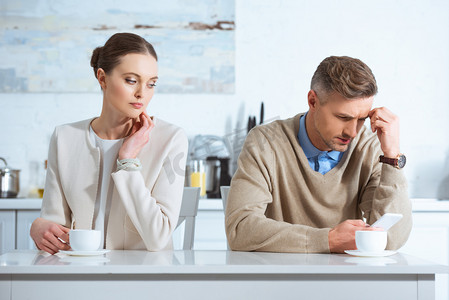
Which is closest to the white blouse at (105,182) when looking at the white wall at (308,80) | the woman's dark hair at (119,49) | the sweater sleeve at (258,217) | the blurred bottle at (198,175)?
the woman's dark hair at (119,49)

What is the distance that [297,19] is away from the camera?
3.50 metres

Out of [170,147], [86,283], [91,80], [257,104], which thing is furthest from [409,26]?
[86,283]

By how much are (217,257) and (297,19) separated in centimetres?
249

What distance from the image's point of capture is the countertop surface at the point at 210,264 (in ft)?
3.54

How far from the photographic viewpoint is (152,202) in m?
1.58

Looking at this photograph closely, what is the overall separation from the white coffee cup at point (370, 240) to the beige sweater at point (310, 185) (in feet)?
1.02

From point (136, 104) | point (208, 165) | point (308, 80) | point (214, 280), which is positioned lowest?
point (214, 280)

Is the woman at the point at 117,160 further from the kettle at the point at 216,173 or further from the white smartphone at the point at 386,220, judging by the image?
the kettle at the point at 216,173

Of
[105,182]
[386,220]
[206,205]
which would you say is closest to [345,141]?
[386,220]

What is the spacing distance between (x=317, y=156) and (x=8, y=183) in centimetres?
196

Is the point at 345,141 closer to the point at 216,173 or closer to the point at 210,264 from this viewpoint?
the point at 210,264

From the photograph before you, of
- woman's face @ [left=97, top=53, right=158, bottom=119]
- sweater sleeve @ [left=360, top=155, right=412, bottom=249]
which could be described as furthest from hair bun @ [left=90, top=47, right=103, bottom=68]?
sweater sleeve @ [left=360, top=155, right=412, bottom=249]

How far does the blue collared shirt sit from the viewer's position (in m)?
1.82

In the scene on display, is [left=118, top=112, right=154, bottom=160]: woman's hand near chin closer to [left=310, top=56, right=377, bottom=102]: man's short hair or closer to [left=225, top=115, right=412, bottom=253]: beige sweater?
[left=225, top=115, right=412, bottom=253]: beige sweater
